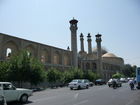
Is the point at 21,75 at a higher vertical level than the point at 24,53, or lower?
lower

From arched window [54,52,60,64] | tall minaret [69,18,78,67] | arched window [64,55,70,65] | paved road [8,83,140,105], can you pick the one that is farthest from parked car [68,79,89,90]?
tall minaret [69,18,78,67]

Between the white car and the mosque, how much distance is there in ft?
76.5

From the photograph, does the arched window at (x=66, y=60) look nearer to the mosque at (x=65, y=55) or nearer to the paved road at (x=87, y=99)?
the mosque at (x=65, y=55)

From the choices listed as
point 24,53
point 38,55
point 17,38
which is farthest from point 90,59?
point 24,53

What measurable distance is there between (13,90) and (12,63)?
17.4m

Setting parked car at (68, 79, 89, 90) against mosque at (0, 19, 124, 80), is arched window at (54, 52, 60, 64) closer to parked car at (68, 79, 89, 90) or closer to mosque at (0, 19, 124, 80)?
mosque at (0, 19, 124, 80)

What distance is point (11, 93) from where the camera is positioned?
13359mm

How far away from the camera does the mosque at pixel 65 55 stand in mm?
39188

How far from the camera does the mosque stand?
3919 centimetres

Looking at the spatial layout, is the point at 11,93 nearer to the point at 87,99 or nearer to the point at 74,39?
the point at 87,99

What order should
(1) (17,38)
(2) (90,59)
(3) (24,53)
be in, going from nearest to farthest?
(3) (24,53) < (1) (17,38) < (2) (90,59)

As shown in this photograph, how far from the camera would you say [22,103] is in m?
14.0

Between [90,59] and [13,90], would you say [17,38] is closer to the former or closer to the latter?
[13,90]

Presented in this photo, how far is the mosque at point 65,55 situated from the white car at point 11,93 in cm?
2333
